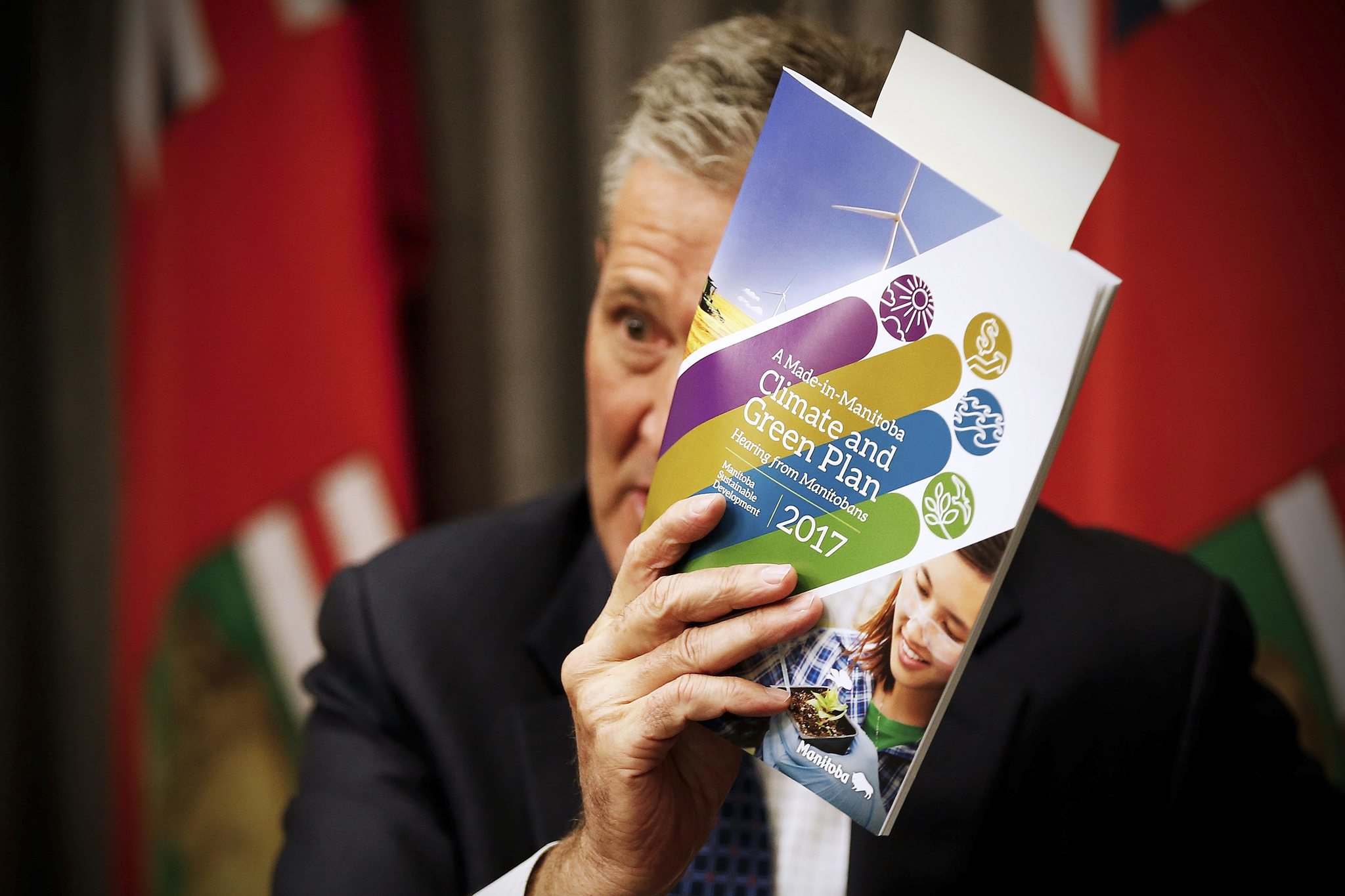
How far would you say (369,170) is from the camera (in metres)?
1.44

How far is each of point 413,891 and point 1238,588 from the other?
126cm

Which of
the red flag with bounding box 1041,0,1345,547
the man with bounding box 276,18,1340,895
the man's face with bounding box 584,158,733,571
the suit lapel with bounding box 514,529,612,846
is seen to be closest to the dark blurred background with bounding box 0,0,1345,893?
the red flag with bounding box 1041,0,1345,547

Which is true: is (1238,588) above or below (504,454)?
above

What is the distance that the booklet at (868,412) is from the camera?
0.53m

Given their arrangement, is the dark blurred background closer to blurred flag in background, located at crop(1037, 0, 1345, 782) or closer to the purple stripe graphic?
blurred flag in background, located at crop(1037, 0, 1345, 782)

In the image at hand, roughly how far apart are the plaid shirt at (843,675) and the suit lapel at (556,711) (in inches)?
16.5

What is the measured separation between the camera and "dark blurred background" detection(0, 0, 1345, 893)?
1362 mm

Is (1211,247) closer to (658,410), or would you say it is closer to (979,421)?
(658,410)

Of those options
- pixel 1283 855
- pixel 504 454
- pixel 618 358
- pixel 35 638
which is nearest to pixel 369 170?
pixel 504 454

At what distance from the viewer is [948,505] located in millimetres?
553

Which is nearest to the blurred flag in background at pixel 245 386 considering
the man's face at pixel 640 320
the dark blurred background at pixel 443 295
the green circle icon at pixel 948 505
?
the dark blurred background at pixel 443 295

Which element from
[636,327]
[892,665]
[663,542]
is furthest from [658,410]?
[892,665]

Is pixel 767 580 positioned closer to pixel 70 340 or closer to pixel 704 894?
pixel 704 894

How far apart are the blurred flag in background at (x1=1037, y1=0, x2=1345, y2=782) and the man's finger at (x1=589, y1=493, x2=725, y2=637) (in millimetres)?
1003
